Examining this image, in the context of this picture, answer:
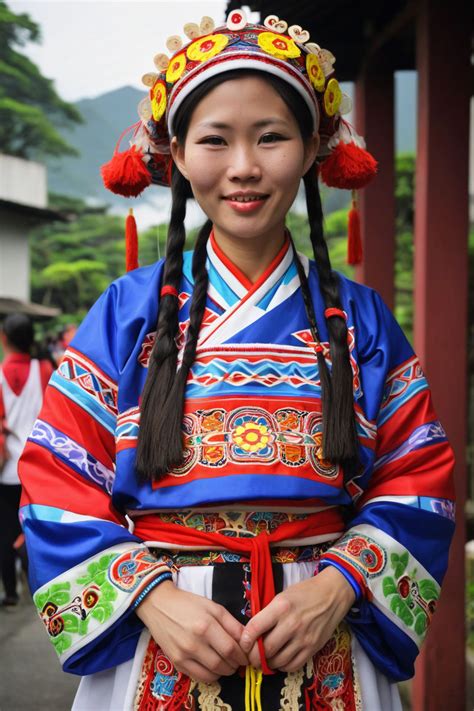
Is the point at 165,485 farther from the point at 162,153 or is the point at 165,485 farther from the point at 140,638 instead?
the point at 162,153

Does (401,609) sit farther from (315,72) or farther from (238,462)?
(315,72)

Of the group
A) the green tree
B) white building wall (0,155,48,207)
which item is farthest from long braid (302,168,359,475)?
the green tree

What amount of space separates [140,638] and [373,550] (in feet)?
1.69

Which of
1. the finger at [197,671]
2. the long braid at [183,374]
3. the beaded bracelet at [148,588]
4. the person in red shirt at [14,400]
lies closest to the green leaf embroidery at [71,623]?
the beaded bracelet at [148,588]

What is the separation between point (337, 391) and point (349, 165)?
2.13 ft

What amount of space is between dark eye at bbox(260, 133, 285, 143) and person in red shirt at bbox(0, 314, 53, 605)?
3.73m

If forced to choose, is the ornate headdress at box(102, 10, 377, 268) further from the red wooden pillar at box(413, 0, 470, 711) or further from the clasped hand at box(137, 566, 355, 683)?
the red wooden pillar at box(413, 0, 470, 711)

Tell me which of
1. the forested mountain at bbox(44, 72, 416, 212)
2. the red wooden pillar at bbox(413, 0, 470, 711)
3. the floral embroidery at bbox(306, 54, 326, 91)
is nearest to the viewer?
the floral embroidery at bbox(306, 54, 326, 91)

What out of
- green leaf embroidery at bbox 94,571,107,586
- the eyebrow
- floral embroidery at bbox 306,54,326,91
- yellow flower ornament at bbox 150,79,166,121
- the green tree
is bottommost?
green leaf embroidery at bbox 94,571,107,586

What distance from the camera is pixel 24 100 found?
34375 millimetres

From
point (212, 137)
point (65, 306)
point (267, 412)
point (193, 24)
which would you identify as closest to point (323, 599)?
point (267, 412)

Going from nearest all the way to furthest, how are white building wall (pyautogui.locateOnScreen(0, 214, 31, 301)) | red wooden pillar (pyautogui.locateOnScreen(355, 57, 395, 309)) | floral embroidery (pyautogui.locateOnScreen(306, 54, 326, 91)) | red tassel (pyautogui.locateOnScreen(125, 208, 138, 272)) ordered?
floral embroidery (pyautogui.locateOnScreen(306, 54, 326, 91)) → red tassel (pyautogui.locateOnScreen(125, 208, 138, 272)) → red wooden pillar (pyautogui.locateOnScreen(355, 57, 395, 309)) → white building wall (pyautogui.locateOnScreen(0, 214, 31, 301))

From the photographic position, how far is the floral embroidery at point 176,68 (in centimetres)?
177

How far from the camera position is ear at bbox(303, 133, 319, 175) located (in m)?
1.87
